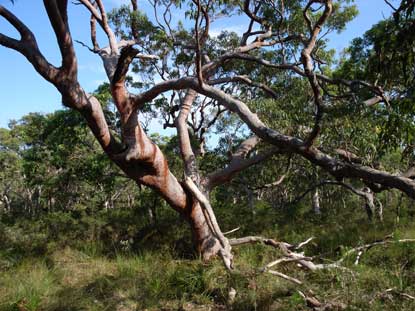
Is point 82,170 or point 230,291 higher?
point 82,170

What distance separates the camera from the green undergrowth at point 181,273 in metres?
4.47

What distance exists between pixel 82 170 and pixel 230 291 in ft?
22.2

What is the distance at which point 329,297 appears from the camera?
13.8 ft

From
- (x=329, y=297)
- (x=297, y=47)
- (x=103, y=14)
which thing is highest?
(x=297, y=47)

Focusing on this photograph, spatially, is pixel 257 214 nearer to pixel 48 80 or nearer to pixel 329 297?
pixel 329 297

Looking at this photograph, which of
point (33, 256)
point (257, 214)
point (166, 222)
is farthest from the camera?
point (257, 214)

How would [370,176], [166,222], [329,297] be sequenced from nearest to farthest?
[329,297], [370,176], [166,222]

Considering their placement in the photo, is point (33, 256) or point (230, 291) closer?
point (230, 291)

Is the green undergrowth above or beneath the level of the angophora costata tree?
beneath

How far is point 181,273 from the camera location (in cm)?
526

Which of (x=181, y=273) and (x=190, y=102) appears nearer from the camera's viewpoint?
(x=181, y=273)

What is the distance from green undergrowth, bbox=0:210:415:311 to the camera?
176 inches

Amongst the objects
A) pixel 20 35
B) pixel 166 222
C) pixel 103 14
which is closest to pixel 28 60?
pixel 20 35

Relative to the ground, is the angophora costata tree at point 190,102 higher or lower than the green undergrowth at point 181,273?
higher
